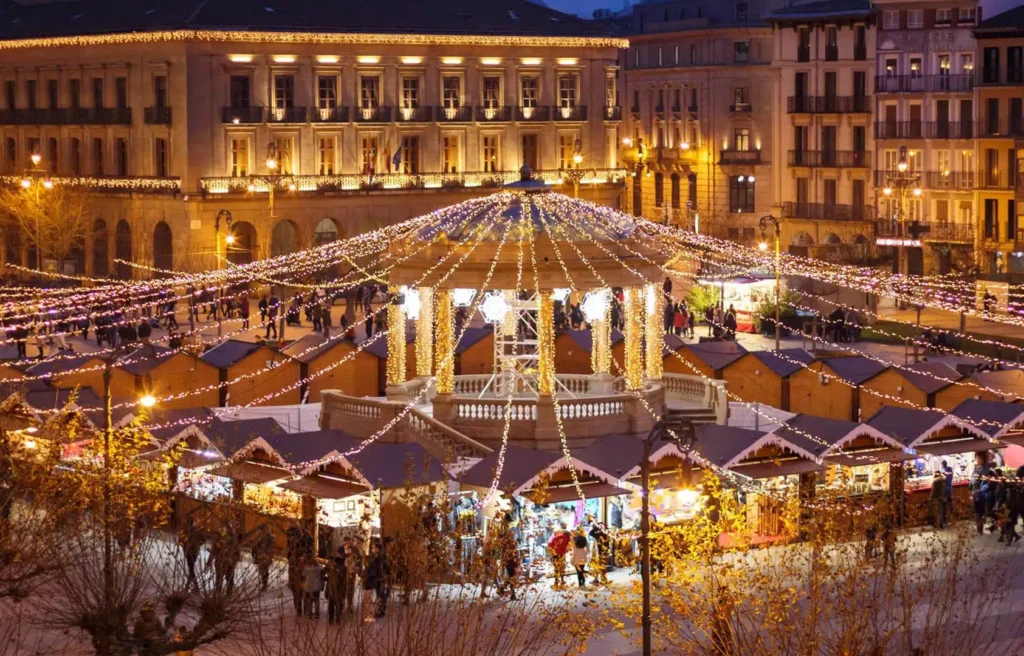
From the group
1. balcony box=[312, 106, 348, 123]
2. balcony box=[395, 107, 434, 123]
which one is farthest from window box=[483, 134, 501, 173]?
balcony box=[312, 106, 348, 123]

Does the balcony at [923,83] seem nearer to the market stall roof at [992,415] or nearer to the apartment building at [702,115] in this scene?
the apartment building at [702,115]

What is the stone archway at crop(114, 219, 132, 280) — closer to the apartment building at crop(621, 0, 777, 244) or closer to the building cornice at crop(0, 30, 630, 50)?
the building cornice at crop(0, 30, 630, 50)

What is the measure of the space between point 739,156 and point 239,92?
23.4 m

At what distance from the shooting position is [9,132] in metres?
90.2

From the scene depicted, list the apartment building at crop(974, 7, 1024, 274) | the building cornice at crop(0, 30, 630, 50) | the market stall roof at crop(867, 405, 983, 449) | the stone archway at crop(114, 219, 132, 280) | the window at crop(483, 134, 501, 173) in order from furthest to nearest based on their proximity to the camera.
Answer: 1. the window at crop(483, 134, 501, 173)
2. the stone archway at crop(114, 219, 132, 280)
3. the building cornice at crop(0, 30, 630, 50)
4. the apartment building at crop(974, 7, 1024, 274)
5. the market stall roof at crop(867, 405, 983, 449)

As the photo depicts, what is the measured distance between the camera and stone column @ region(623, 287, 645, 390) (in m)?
42.1

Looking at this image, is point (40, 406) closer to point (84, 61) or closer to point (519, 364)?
point (519, 364)

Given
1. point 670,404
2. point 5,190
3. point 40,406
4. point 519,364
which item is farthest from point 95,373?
point 5,190

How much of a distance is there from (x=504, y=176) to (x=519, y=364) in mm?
43510

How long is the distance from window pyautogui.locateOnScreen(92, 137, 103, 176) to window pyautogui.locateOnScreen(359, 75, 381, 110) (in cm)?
945

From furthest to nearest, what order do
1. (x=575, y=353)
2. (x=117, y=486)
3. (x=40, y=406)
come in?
(x=575, y=353) → (x=40, y=406) → (x=117, y=486)

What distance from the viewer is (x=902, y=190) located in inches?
3201

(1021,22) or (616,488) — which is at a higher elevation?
(1021,22)

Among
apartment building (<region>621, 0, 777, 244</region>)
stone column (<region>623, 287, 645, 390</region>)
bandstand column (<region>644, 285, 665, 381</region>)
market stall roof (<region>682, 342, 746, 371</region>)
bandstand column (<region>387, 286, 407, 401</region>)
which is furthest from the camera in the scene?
apartment building (<region>621, 0, 777, 244</region>)
